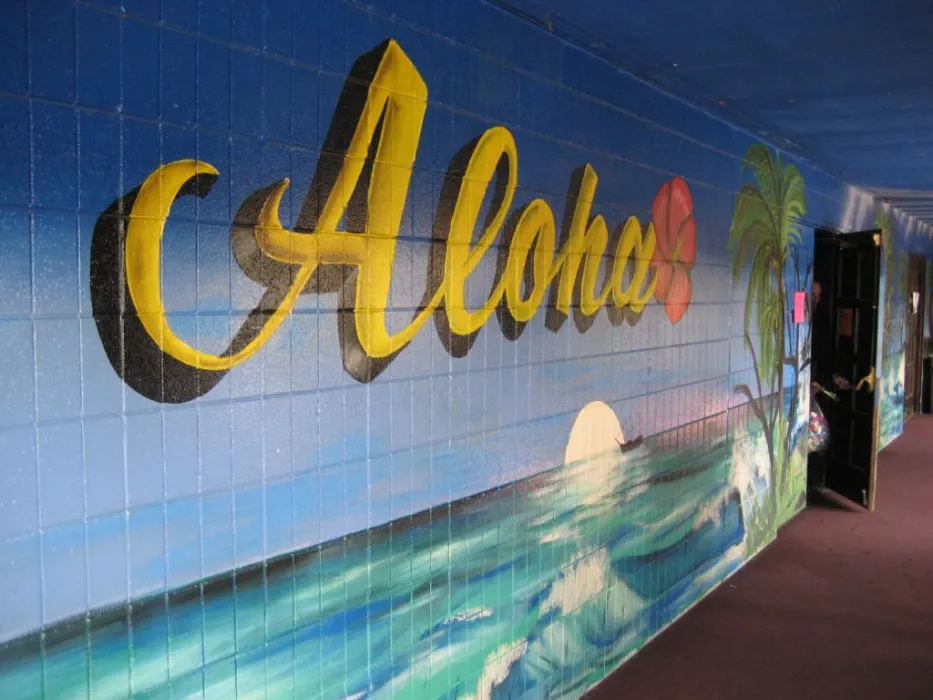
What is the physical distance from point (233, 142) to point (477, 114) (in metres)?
0.97

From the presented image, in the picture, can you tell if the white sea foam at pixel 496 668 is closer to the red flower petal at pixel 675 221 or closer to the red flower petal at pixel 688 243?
the red flower petal at pixel 675 221

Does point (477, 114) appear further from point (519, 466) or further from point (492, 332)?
point (519, 466)

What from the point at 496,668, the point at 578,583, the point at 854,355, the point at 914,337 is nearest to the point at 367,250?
the point at 496,668

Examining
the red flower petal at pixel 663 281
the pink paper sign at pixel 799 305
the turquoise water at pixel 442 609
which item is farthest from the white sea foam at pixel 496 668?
the pink paper sign at pixel 799 305

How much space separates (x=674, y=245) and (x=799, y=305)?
8.27ft

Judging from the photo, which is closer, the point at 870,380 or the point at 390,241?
the point at 390,241

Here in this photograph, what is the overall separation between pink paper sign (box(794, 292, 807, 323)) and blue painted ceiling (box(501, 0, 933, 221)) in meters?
1.27

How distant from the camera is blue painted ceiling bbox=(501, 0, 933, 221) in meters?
2.79

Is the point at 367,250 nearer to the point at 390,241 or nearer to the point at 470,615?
the point at 390,241

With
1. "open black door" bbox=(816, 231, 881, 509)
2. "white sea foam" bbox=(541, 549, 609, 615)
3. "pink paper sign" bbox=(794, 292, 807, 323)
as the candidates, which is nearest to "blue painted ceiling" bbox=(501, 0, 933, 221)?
"pink paper sign" bbox=(794, 292, 807, 323)

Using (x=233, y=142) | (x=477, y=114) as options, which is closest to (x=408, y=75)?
(x=477, y=114)

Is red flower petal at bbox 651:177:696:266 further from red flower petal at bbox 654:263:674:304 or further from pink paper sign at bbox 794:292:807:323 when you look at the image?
pink paper sign at bbox 794:292:807:323

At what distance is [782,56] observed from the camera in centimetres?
335

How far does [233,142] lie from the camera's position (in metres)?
1.94
